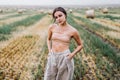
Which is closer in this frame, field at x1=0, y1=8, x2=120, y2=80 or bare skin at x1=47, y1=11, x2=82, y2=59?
bare skin at x1=47, y1=11, x2=82, y2=59

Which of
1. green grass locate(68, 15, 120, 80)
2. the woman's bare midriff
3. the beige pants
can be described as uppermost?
the woman's bare midriff

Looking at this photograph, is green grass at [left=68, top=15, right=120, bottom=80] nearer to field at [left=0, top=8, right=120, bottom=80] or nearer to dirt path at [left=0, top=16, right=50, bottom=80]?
field at [left=0, top=8, right=120, bottom=80]

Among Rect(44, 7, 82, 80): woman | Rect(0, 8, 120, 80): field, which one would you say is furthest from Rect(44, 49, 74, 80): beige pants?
Rect(0, 8, 120, 80): field

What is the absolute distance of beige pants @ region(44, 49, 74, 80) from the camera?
14.2 ft

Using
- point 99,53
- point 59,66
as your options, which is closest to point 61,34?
point 59,66

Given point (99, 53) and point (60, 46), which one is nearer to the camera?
point (60, 46)

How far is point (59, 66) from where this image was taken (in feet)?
14.3

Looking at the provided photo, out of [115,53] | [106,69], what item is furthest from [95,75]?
[115,53]

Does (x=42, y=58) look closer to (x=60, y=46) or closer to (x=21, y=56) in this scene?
(x=21, y=56)

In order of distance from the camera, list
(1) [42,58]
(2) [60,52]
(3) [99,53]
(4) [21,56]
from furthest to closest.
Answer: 1. (3) [99,53]
2. (4) [21,56]
3. (1) [42,58]
4. (2) [60,52]

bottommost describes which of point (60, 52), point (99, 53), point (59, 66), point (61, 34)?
point (99, 53)

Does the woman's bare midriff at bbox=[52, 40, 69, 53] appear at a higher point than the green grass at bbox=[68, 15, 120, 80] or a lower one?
higher

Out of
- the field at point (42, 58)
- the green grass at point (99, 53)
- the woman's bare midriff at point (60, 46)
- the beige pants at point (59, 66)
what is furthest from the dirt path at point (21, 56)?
the woman's bare midriff at point (60, 46)

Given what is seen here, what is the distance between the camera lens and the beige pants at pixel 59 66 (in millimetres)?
4332
